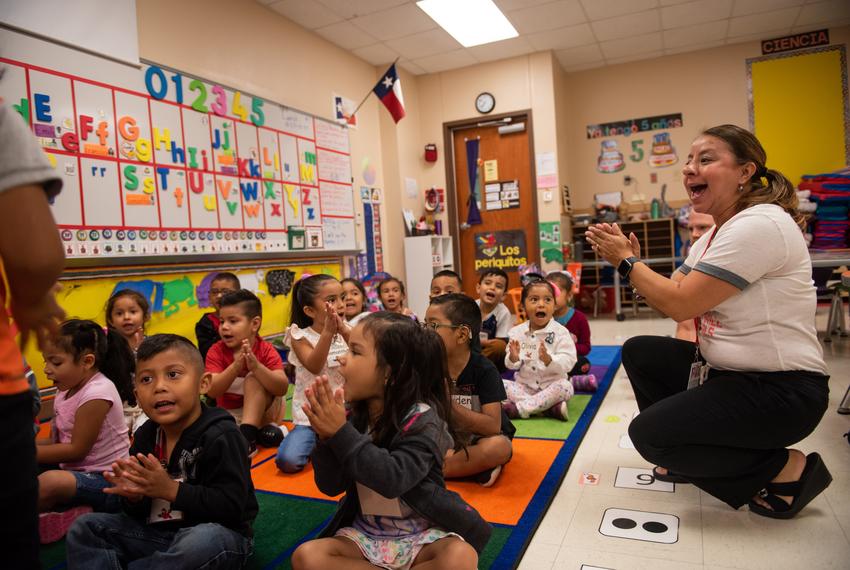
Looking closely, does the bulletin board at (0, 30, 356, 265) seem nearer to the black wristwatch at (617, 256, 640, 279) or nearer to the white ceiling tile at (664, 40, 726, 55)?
the black wristwatch at (617, 256, 640, 279)

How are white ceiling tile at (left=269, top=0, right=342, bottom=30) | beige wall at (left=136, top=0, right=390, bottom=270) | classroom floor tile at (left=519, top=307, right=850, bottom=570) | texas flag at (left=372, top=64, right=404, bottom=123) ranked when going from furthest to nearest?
texas flag at (left=372, top=64, right=404, bottom=123)
white ceiling tile at (left=269, top=0, right=342, bottom=30)
beige wall at (left=136, top=0, right=390, bottom=270)
classroom floor tile at (left=519, top=307, right=850, bottom=570)

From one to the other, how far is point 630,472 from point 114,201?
2958mm

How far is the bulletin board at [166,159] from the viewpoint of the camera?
114 inches

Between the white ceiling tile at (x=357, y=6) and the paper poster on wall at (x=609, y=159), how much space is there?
131 inches

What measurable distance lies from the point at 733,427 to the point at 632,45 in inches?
222

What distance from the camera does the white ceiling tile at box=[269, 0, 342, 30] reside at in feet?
14.6

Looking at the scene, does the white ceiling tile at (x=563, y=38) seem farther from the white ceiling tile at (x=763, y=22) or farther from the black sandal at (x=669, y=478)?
the black sandal at (x=669, y=478)

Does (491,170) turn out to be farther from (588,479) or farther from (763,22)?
(588,479)

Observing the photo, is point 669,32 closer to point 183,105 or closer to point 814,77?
point 814,77

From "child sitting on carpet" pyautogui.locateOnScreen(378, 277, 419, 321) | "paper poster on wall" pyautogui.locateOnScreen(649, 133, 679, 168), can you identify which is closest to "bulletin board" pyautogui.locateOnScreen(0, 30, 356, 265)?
Result: "child sitting on carpet" pyautogui.locateOnScreen(378, 277, 419, 321)

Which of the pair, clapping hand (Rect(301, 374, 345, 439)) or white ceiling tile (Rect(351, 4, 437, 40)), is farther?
white ceiling tile (Rect(351, 4, 437, 40))

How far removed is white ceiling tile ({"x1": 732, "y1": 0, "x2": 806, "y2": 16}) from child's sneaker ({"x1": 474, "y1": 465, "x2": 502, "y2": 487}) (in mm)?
5188

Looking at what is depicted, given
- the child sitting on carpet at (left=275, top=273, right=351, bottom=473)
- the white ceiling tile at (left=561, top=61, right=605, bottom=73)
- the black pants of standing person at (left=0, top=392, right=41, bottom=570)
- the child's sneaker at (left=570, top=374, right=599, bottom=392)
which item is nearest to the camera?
the black pants of standing person at (left=0, top=392, right=41, bottom=570)

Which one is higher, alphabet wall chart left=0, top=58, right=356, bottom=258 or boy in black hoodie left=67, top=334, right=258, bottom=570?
alphabet wall chart left=0, top=58, right=356, bottom=258
